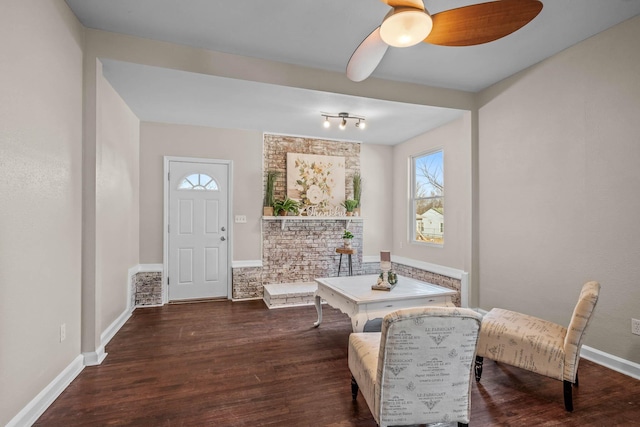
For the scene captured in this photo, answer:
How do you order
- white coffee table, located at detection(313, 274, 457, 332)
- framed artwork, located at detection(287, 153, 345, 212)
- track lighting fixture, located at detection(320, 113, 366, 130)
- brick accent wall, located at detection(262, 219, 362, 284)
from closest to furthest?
white coffee table, located at detection(313, 274, 457, 332), track lighting fixture, located at detection(320, 113, 366, 130), brick accent wall, located at detection(262, 219, 362, 284), framed artwork, located at detection(287, 153, 345, 212)

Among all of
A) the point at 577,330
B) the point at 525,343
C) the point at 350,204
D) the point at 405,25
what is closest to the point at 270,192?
the point at 350,204

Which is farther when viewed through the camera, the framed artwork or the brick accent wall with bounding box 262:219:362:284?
the framed artwork

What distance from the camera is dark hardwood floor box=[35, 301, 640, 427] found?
1.98m

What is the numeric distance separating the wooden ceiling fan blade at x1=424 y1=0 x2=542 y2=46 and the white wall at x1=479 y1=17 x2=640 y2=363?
1.56m

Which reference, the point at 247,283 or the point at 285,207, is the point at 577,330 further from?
the point at 247,283

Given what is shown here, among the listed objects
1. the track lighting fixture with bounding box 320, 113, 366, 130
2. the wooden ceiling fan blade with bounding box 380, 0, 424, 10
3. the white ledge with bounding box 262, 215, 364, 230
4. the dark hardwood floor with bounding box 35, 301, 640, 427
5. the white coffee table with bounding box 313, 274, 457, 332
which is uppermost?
the track lighting fixture with bounding box 320, 113, 366, 130

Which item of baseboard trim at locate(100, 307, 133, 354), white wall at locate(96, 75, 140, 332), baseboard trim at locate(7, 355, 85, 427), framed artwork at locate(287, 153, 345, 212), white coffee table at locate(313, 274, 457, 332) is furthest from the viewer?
framed artwork at locate(287, 153, 345, 212)

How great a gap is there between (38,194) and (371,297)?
2586 mm

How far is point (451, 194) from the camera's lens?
456 centimetres

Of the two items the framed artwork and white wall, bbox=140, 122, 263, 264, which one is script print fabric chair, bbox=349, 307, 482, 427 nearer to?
white wall, bbox=140, 122, 263, 264

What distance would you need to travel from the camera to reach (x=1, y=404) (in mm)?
1691

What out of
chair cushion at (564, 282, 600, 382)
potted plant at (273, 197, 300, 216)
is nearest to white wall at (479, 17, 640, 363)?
chair cushion at (564, 282, 600, 382)

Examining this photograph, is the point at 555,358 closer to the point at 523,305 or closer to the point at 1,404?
the point at 523,305

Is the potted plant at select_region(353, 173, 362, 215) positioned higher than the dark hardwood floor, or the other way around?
the potted plant at select_region(353, 173, 362, 215)
